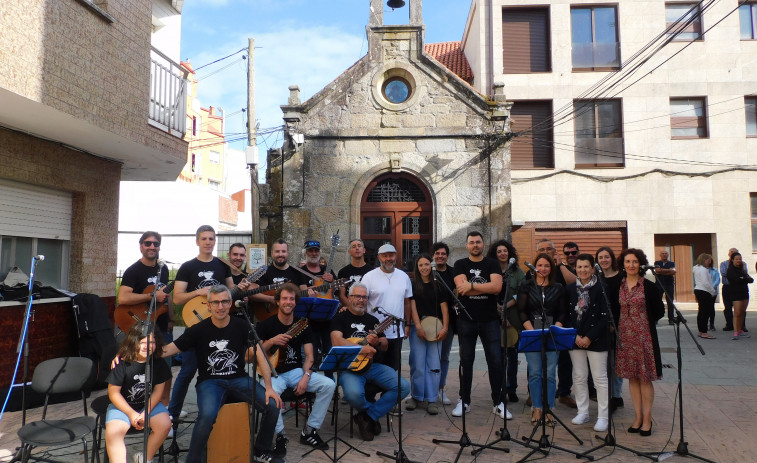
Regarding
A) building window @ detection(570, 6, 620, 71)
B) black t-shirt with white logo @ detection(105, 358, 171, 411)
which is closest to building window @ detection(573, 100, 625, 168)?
building window @ detection(570, 6, 620, 71)

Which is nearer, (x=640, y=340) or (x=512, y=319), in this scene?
(x=640, y=340)

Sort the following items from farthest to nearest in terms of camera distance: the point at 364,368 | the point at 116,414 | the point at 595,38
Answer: the point at 595,38
the point at 364,368
the point at 116,414

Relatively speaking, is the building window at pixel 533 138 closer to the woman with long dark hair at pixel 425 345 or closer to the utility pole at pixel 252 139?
the utility pole at pixel 252 139

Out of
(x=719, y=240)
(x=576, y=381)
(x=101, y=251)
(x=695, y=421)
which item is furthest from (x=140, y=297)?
(x=719, y=240)

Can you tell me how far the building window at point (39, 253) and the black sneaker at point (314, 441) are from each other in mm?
4605

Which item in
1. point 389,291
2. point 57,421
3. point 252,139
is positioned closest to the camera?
point 57,421

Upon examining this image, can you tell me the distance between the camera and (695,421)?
5516mm

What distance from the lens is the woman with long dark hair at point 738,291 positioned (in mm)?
10734

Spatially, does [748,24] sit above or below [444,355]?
above

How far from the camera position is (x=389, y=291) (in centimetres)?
595

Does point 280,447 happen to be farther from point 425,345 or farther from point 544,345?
point 544,345

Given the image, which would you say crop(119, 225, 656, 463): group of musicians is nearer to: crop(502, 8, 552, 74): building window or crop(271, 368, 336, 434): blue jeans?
crop(271, 368, 336, 434): blue jeans

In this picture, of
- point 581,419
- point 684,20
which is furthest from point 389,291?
point 684,20

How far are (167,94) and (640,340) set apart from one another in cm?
778
